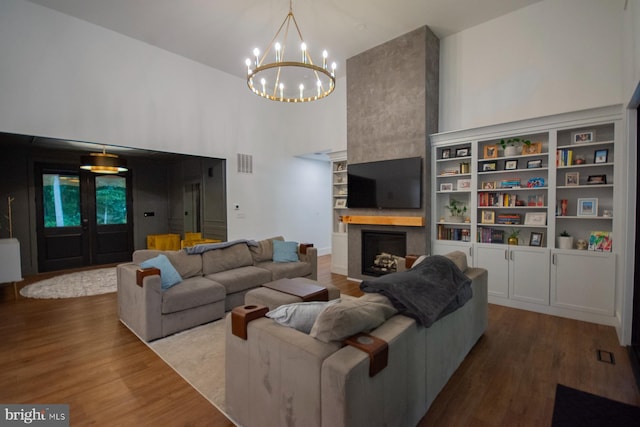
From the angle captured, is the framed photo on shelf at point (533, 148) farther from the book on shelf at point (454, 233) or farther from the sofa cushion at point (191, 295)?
the sofa cushion at point (191, 295)

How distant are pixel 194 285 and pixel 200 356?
917mm

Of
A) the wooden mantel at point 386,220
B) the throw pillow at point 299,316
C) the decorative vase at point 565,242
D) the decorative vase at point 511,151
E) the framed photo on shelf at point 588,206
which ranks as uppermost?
the decorative vase at point 511,151

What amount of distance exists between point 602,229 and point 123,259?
362 inches

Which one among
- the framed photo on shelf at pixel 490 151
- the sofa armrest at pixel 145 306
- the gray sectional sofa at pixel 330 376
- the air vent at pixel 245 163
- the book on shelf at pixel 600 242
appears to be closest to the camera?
the gray sectional sofa at pixel 330 376

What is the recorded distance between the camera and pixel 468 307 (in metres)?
2.63

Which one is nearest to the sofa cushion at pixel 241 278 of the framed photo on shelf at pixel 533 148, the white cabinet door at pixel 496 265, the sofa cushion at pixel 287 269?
the sofa cushion at pixel 287 269

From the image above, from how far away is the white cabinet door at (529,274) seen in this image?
3766 mm

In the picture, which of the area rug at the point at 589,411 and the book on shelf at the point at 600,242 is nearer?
the area rug at the point at 589,411

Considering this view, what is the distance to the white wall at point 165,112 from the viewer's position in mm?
4074

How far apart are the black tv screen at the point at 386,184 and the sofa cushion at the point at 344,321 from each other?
331 cm

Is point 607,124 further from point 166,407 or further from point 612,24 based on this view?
point 166,407

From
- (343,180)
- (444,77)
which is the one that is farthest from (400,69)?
(343,180)

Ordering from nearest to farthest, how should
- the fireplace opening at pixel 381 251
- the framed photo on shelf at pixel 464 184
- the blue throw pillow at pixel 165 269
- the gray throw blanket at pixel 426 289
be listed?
the gray throw blanket at pixel 426 289 < the blue throw pillow at pixel 165 269 < the framed photo on shelf at pixel 464 184 < the fireplace opening at pixel 381 251

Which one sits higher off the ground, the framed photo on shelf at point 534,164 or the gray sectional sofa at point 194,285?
the framed photo on shelf at point 534,164
